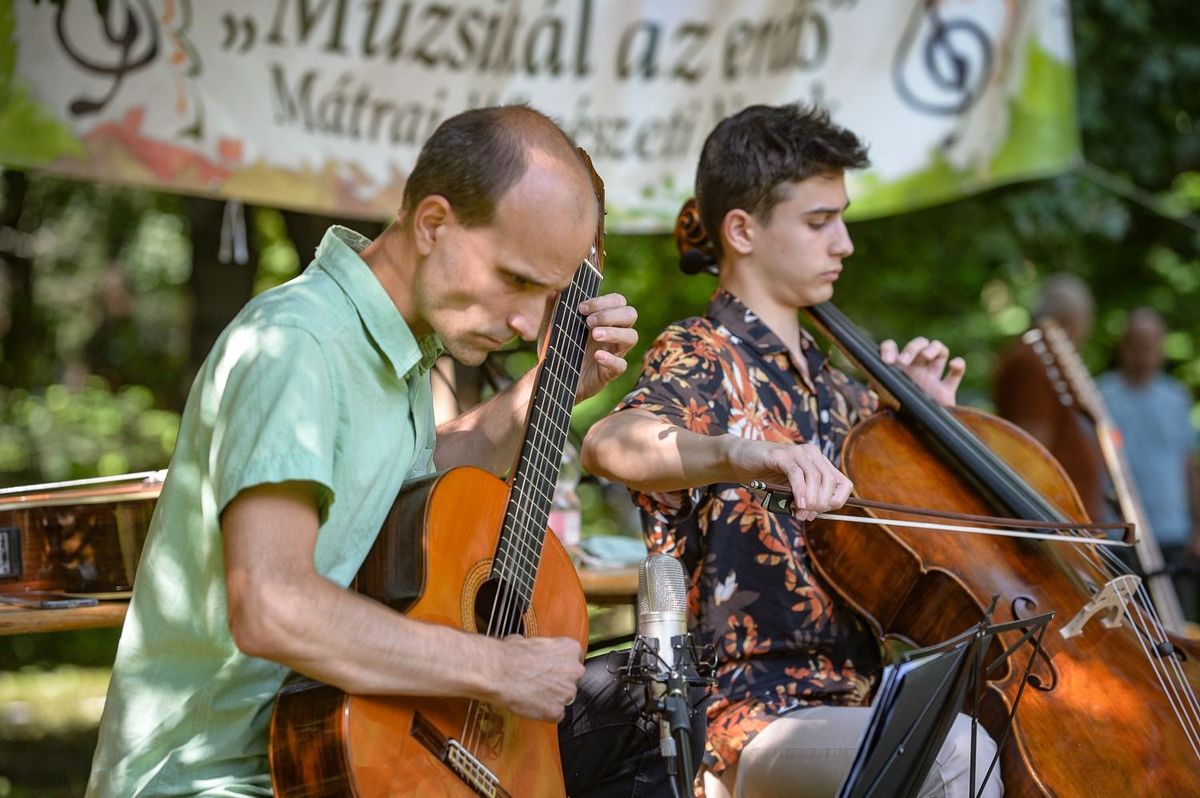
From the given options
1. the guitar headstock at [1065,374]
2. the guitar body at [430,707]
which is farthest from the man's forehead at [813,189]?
the guitar headstock at [1065,374]

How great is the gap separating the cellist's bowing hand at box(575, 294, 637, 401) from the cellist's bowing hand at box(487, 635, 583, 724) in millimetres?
527

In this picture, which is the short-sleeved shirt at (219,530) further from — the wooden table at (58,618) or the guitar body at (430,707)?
the wooden table at (58,618)

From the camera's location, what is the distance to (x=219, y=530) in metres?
1.94

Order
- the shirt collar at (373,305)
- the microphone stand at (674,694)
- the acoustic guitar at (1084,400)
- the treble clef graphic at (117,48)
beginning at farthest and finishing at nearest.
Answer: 1. the acoustic guitar at (1084,400)
2. the treble clef graphic at (117,48)
3. the shirt collar at (373,305)
4. the microphone stand at (674,694)

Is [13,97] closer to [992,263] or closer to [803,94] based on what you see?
[803,94]

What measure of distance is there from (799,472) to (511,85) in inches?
112

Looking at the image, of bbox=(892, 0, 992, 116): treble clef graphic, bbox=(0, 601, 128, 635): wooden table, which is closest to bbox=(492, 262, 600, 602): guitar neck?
bbox=(0, 601, 128, 635): wooden table

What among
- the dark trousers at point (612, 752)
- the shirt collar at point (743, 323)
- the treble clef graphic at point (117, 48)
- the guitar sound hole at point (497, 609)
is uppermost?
the treble clef graphic at point (117, 48)

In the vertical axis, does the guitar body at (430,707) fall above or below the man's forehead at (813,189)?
below

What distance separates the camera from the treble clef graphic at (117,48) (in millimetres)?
4172

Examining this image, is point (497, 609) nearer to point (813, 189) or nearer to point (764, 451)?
point (764, 451)

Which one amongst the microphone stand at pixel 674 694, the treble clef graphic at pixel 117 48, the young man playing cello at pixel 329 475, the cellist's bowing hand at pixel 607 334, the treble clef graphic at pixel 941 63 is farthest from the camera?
the treble clef graphic at pixel 941 63

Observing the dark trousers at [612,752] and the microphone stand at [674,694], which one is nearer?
the microphone stand at [674,694]

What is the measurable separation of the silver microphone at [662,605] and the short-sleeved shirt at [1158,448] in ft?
17.3
